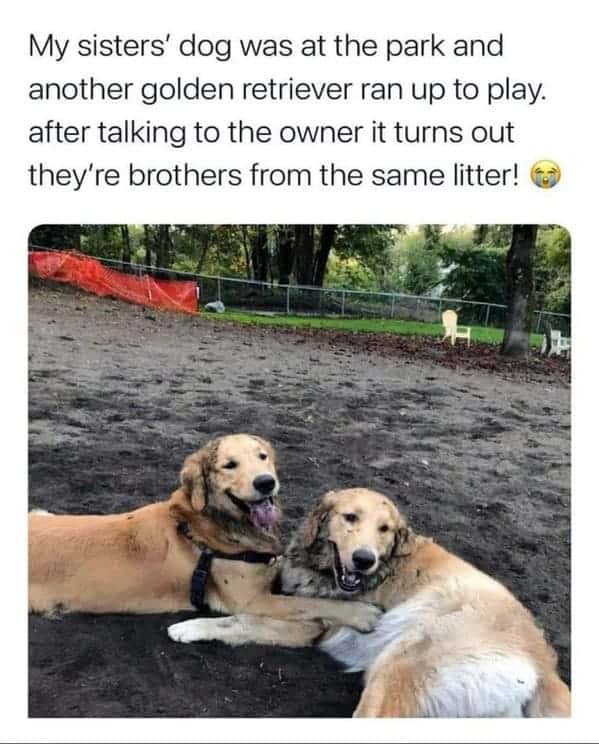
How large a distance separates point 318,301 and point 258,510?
1020 mm

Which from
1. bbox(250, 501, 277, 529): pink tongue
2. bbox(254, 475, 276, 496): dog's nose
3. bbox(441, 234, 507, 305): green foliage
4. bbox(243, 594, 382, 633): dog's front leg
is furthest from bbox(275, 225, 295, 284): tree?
bbox(243, 594, 382, 633): dog's front leg

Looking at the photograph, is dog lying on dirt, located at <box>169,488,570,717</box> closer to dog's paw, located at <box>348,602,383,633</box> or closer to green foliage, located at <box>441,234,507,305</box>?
dog's paw, located at <box>348,602,383,633</box>

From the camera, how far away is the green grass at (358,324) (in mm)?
2951

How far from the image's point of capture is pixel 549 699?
7.48 feet

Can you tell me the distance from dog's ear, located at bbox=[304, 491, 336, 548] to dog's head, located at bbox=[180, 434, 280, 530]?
0.50ft

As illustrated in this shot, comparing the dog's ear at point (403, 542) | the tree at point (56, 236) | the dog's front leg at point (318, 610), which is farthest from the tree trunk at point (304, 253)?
the dog's front leg at point (318, 610)

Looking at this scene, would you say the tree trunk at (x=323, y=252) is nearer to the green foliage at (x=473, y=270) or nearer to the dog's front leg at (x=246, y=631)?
the green foliage at (x=473, y=270)

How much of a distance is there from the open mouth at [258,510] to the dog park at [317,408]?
0.26m

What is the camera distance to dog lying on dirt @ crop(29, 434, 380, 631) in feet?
8.46
